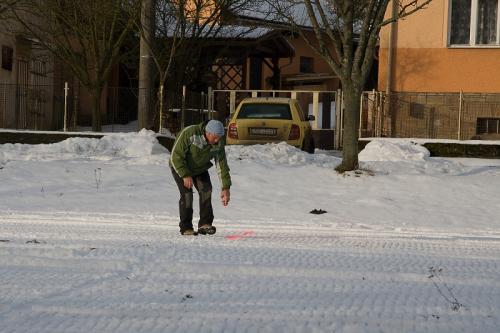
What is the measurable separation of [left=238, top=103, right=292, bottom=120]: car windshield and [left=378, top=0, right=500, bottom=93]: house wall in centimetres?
530

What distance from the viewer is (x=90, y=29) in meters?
22.9

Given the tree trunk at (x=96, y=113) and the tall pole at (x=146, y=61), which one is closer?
the tall pole at (x=146, y=61)

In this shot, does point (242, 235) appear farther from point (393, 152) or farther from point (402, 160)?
point (393, 152)

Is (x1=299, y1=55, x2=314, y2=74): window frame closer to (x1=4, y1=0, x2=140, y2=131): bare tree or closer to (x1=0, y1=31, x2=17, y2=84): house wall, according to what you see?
(x1=4, y1=0, x2=140, y2=131): bare tree

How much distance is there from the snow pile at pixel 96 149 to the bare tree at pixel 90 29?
521 centimetres

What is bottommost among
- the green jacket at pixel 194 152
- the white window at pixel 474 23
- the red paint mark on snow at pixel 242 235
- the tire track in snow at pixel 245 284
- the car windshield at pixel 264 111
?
the red paint mark on snow at pixel 242 235

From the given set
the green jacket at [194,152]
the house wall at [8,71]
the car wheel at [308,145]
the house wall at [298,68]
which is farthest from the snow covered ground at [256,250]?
the house wall at [298,68]

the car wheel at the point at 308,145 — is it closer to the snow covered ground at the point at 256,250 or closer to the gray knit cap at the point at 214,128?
the snow covered ground at the point at 256,250

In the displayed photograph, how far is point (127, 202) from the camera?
40.0ft

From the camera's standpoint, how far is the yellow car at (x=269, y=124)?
18219mm

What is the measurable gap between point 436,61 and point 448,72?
0.46 meters

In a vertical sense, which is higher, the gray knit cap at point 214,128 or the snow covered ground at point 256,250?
the gray knit cap at point 214,128

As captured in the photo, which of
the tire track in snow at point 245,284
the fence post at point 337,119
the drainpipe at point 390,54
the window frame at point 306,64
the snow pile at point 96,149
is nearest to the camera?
the tire track in snow at point 245,284

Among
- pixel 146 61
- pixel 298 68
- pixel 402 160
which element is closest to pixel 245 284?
pixel 402 160
